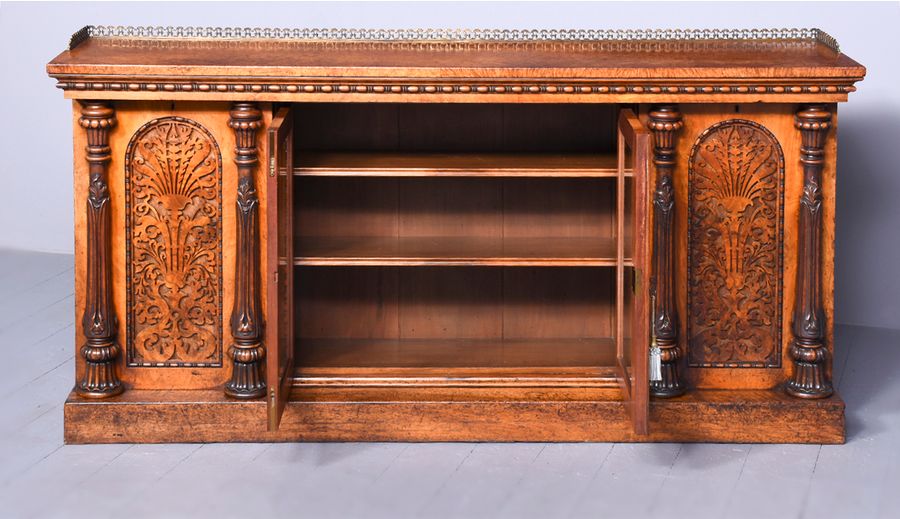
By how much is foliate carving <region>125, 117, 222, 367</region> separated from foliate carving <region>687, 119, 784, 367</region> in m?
1.32

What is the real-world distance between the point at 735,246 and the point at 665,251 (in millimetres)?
209

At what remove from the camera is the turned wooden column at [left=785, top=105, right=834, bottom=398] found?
13.6 ft

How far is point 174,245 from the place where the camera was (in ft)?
13.9

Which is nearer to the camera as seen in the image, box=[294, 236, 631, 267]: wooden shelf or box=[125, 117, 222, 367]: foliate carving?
box=[125, 117, 222, 367]: foliate carving

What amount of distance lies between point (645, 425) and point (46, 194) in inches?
148

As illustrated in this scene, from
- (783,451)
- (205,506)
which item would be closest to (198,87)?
(205,506)

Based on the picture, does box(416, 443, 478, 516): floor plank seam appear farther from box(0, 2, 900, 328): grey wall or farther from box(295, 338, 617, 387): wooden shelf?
box(0, 2, 900, 328): grey wall

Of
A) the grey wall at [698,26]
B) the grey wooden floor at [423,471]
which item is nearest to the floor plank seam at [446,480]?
the grey wooden floor at [423,471]

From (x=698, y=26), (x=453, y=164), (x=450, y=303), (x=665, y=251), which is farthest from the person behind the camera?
(x=698, y=26)

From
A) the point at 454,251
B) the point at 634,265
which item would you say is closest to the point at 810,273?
the point at 634,265

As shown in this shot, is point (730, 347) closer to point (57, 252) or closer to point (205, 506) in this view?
point (205, 506)

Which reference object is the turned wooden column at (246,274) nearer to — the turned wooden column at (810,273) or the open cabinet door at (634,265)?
the open cabinet door at (634,265)

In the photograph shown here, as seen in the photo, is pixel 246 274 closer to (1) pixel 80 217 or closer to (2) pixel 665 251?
(1) pixel 80 217

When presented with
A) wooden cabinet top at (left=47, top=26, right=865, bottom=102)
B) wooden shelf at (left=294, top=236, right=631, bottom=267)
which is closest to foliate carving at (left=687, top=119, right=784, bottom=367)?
wooden cabinet top at (left=47, top=26, right=865, bottom=102)
